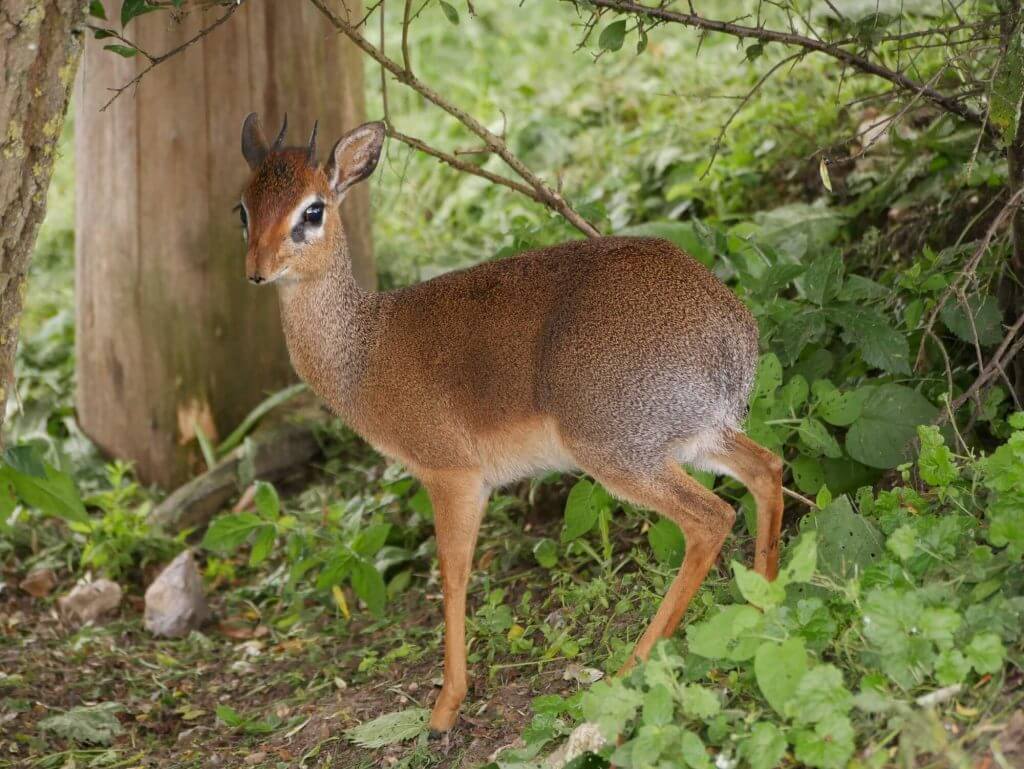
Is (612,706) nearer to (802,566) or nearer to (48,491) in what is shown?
(802,566)

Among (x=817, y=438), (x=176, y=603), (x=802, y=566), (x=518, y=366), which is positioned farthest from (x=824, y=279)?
(x=176, y=603)

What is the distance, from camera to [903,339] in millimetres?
4145

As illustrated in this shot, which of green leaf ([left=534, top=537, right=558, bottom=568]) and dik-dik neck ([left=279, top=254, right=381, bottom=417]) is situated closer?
dik-dik neck ([left=279, top=254, right=381, bottom=417])

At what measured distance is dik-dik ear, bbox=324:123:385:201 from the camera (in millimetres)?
4098

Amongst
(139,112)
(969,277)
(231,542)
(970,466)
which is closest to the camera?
(970,466)

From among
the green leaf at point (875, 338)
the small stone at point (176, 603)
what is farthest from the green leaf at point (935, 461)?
the small stone at point (176, 603)

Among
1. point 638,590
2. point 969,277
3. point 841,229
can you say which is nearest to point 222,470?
point 638,590

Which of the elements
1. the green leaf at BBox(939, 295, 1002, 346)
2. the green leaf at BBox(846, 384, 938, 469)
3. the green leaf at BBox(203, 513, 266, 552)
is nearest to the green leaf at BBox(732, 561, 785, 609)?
the green leaf at BBox(846, 384, 938, 469)

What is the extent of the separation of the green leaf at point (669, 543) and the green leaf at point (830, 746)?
1.36 metres

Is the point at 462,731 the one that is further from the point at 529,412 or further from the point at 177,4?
the point at 177,4

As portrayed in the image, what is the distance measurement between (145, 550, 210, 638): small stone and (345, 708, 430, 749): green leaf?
1326mm

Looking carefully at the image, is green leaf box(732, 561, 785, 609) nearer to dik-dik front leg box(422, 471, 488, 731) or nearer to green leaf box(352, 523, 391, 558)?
dik-dik front leg box(422, 471, 488, 731)

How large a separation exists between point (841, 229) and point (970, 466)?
2.16 metres

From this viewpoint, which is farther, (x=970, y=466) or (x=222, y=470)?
(x=222, y=470)
